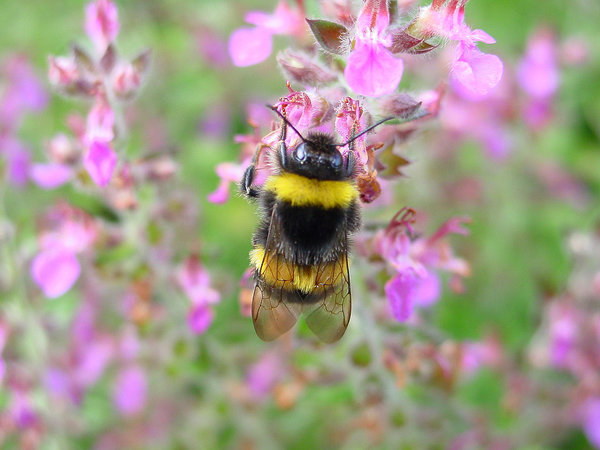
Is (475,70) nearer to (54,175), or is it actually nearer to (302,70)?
(302,70)

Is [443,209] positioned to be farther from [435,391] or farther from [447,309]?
[435,391]

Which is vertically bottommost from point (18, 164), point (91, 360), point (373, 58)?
point (91, 360)

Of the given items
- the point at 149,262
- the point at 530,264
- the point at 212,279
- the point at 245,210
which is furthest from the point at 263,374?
the point at 530,264

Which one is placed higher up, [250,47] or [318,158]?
[250,47]

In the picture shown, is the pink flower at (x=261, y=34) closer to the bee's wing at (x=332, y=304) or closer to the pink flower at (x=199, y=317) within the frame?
the bee's wing at (x=332, y=304)

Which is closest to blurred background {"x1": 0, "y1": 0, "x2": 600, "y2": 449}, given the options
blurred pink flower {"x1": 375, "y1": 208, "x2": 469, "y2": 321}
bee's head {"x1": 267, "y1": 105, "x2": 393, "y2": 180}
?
blurred pink flower {"x1": 375, "y1": 208, "x2": 469, "y2": 321}

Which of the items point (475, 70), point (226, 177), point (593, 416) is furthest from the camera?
point (593, 416)

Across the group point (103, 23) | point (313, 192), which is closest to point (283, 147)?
point (313, 192)
